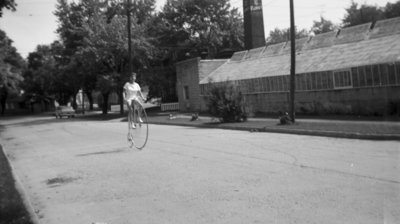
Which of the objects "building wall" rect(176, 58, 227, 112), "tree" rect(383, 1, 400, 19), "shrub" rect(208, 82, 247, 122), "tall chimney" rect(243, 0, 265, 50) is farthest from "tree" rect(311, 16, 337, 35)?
"shrub" rect(208, 82, 247, 122)

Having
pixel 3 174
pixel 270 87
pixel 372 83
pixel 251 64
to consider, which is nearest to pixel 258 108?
pixel 270 87

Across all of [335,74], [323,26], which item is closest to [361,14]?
[323,26]

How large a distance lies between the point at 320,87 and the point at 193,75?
17.1 metres

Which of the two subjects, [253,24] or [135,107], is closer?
[135,107]

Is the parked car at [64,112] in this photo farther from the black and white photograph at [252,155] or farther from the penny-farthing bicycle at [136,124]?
the penny-farthing bicycle at [136,124]

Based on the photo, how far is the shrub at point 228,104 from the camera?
71.1ft

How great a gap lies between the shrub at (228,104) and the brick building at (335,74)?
0.72 metres

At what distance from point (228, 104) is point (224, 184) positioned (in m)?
14.7

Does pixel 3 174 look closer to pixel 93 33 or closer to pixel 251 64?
pixel 251 64

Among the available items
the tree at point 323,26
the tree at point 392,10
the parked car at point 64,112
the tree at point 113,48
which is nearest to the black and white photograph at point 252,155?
the tree at point 113,48

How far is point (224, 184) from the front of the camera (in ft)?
23.3

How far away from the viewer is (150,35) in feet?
150

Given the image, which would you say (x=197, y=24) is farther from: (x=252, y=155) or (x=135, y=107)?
(x=252, y=155)

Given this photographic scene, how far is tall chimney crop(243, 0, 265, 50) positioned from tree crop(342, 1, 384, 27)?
71.1ft
